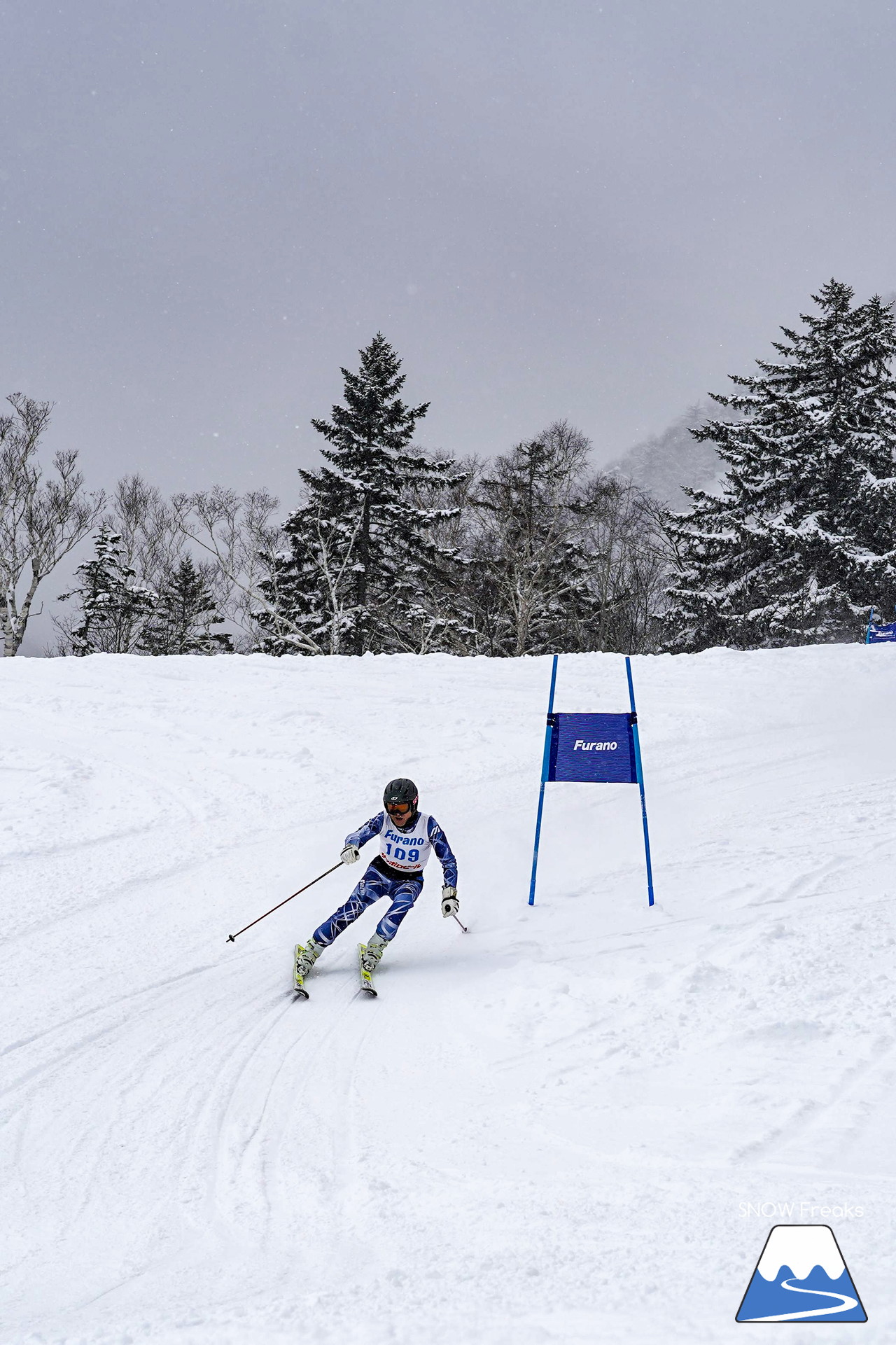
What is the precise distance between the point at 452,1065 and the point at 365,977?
46.6 inches

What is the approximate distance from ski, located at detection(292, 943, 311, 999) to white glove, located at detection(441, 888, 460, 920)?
104 cm

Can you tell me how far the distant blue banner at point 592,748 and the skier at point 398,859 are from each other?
4.01ft

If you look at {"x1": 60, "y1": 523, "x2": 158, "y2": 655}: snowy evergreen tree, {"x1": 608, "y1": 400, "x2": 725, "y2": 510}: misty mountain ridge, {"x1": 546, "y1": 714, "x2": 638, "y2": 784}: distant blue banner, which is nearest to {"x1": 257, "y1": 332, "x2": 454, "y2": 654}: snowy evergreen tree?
{"x1": 60, "y1": 523, "x2": 158, "y2": 655}: snowy evergreen tree

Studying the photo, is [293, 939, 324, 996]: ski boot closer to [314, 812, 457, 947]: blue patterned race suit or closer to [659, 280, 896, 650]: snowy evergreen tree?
[314, 812, 457, 947]: blue patterned race suit

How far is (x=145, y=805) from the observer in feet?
29.4

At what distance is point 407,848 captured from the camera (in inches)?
225

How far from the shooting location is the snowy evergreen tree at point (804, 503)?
24859 mm

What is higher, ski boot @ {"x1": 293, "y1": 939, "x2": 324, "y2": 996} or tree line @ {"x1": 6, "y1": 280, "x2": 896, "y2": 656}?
tree line @ {"x1": 6, "y1": 280, "x2": 896, "y2": 656}

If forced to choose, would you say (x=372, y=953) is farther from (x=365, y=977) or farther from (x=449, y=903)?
(x=449, y=903)

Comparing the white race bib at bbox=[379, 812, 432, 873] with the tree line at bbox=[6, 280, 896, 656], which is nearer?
the white race bib at bbox=[379, 812, 432, 873]

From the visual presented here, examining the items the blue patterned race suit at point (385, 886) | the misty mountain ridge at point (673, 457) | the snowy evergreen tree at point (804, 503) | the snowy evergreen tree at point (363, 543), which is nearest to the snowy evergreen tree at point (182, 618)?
the snowy evergreen tree at point (363, 543)

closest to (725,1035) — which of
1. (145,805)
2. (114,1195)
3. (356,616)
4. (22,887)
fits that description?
(114,1195)

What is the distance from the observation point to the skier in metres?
5.52

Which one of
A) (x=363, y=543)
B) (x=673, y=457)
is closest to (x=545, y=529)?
(x=363, y=543)
